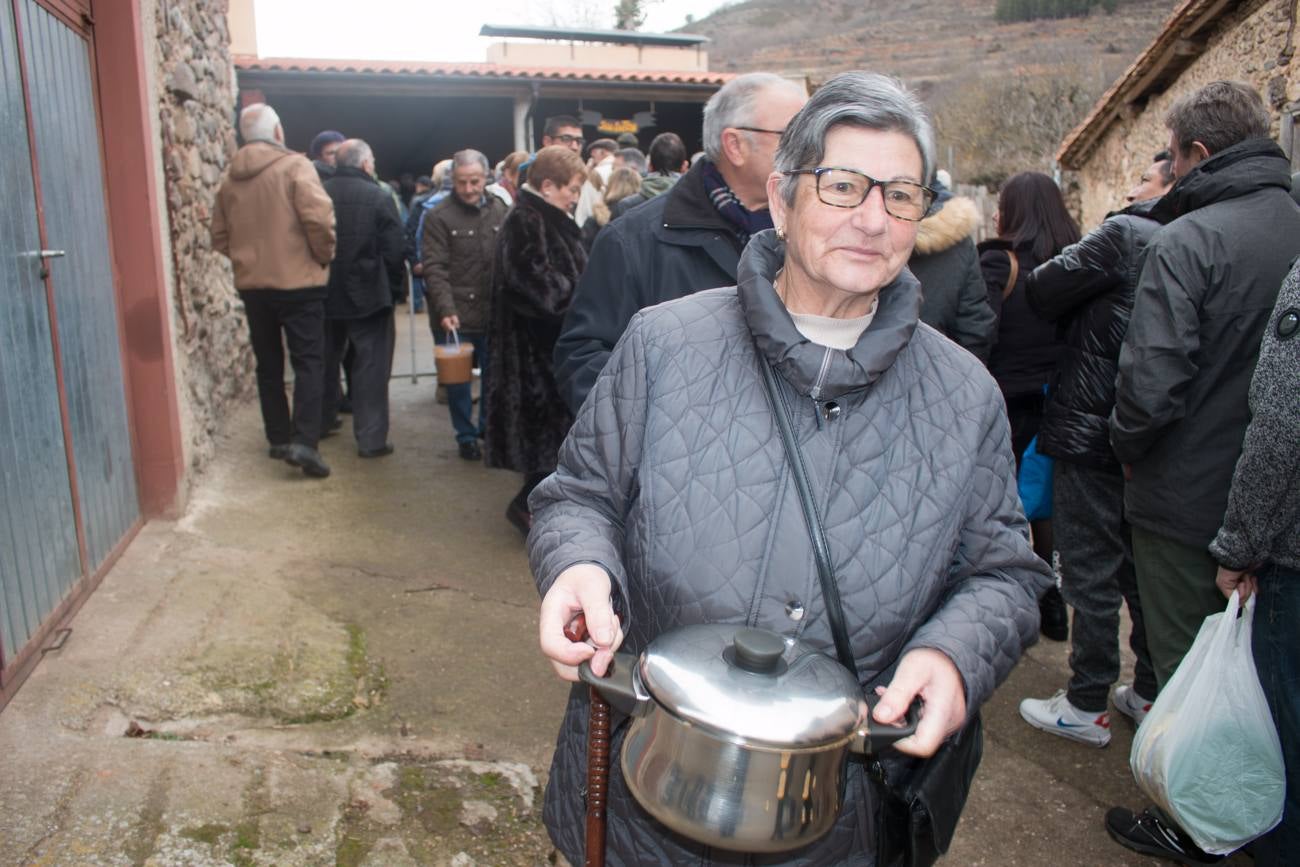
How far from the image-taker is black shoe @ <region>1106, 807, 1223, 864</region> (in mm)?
2852

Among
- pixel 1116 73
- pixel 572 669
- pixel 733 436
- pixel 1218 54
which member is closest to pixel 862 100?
pixel 733 436

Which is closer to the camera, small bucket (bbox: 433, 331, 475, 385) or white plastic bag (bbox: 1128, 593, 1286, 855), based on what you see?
white plastic bag (bbox: 1128, 593, 1286, 855)

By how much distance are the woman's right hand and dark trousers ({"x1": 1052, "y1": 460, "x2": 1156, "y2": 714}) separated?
99.0 inches

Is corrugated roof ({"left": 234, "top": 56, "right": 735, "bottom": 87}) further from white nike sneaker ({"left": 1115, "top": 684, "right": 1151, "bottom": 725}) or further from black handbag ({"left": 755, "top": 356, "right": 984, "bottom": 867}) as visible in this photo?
black handbag ({"left": 755, "top": 356, "right": 984, "bottom": 867})

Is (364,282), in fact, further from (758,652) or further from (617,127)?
(617,127)

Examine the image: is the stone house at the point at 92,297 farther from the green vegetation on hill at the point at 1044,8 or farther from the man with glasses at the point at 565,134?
the green vegetation on hill at the point at 1044,8

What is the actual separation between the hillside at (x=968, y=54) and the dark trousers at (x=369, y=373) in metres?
13.8

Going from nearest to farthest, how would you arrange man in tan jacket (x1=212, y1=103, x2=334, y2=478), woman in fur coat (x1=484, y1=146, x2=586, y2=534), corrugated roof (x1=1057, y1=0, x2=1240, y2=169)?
1. woman in fur coat (x1=484, y1=146, x2=586, y2=534)
2. man in tan jacket (x1=212, y1=103, x2=334, y2=478)
3. corrugated roof (x1=1057, y1=0, x2=1240, y2=169)

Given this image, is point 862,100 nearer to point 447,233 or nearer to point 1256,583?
point 1256,583

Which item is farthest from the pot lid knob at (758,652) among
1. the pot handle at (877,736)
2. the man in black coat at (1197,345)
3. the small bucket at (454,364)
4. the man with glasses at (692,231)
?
the small bucket at (454,364)

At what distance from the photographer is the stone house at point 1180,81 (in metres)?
6.83

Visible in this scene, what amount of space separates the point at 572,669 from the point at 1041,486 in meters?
3.13

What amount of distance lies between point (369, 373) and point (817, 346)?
5197 mm

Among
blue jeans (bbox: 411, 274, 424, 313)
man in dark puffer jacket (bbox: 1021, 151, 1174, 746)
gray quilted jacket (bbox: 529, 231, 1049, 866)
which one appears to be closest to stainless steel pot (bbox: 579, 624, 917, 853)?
gray quilted jacket (bbox: 529, 231, 1049, 866)
